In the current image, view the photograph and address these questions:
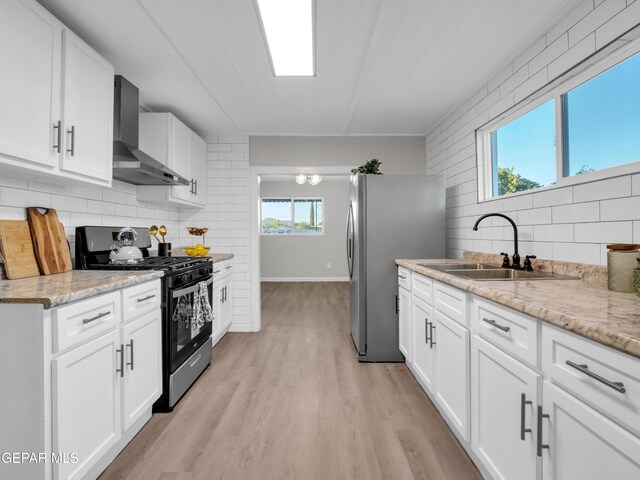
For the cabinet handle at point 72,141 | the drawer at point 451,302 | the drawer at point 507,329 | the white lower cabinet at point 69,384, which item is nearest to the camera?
the drawer at point 507,329

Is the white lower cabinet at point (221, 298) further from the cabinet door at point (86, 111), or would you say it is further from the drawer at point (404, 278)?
the drawer at point (404, 278)

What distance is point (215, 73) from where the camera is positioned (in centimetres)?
254

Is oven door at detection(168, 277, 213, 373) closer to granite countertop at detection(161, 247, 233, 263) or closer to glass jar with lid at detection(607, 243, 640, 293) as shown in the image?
granite countertop at detection(161, 247, 233, 263)

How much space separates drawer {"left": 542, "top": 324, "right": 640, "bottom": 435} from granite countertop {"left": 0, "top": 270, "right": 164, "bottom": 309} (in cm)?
166

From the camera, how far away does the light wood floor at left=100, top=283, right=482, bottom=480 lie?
164cm

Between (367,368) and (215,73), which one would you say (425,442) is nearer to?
(367,368)

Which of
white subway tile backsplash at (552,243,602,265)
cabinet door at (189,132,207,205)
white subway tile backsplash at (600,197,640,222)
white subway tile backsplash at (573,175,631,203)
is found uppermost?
cabinet door at (189,132,207,205)

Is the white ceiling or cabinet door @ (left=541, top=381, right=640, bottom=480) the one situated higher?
the white ceiling

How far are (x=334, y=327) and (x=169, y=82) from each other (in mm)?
3027

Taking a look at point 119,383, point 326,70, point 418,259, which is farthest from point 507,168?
point 119,383

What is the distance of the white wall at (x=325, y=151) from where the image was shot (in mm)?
4074

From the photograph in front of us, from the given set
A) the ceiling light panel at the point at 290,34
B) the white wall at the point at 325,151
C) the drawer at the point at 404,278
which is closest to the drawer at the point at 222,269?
the white wall at the point at 325,151

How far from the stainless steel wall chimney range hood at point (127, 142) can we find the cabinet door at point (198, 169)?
0.92m

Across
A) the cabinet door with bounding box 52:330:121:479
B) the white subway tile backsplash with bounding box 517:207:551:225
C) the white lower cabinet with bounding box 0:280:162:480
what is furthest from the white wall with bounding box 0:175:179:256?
the white subway tile backsplash with bounding box 517:207:551:225
